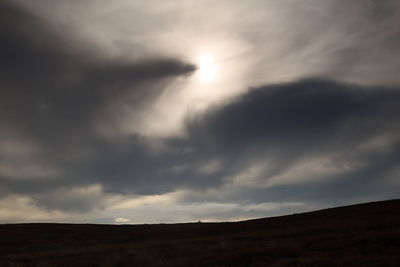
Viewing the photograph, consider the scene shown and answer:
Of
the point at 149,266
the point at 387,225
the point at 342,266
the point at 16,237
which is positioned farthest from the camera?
the point at 16,237

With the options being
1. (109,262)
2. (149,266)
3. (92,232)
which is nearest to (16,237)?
(92,232)

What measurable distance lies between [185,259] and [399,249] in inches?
472

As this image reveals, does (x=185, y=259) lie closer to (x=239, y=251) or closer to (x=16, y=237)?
(x=239, y=251)

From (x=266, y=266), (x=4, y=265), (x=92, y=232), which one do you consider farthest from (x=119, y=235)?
(x=266, y=266)

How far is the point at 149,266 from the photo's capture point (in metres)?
21.1

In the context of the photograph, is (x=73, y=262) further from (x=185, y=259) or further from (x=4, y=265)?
(x=185, y=259)

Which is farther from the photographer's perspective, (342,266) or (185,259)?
(185,259)

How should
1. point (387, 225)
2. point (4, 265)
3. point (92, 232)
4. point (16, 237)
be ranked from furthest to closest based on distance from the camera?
point (92, 232), point (16, 237), point (387, 225), point (4, 265)

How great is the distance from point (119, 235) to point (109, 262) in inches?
1250

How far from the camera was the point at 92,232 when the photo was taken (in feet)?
194

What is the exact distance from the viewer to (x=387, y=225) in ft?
99.7

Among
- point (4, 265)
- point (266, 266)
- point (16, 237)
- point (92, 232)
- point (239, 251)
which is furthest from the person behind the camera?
point (92, 232)

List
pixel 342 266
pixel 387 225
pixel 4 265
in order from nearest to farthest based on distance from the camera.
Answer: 1. pixel 342 266
2. pixel 4 265
3. pixel 387 225

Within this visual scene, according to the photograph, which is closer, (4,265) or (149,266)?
(149,266)
